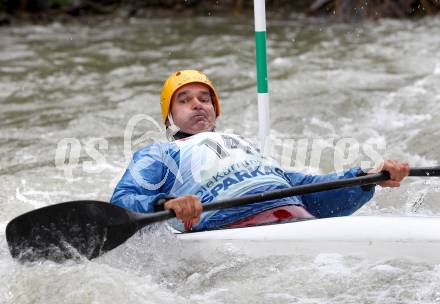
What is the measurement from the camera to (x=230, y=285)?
357 cm

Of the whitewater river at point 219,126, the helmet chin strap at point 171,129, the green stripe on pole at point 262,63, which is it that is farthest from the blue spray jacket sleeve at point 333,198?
the green stripe on pole at point 262,63

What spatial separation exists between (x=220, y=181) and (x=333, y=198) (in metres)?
0.67

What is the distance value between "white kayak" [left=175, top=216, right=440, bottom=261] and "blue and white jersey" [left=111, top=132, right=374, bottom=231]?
29 centimetres

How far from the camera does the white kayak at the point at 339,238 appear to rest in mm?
3660

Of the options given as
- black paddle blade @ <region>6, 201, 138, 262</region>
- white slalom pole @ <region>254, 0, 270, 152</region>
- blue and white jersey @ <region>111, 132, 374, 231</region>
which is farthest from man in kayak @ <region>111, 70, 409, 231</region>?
white slalom pole @ <region>254, 0, 270, 152</region>

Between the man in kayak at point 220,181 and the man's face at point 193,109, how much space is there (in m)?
0.01

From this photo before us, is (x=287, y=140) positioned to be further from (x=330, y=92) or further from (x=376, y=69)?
(x=376, y=69)

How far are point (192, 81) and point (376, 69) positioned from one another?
201 inches

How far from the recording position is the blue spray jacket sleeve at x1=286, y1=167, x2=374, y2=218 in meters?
4.35

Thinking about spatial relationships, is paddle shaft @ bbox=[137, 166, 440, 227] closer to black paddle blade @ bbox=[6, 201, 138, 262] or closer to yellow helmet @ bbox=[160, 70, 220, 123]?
black paddle blade @ bbox=[6, 201, 138, 262]

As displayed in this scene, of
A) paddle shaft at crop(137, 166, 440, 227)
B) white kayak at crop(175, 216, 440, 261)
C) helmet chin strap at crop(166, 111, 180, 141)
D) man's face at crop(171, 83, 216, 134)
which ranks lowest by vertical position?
white kayak at crop(175, 216, 440, 261)

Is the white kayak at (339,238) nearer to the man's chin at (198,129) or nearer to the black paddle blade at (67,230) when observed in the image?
the black paddle blade at (67,230)

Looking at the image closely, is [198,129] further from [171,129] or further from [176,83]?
[176,83]

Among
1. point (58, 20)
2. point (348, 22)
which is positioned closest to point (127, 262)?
point (348, 22)
